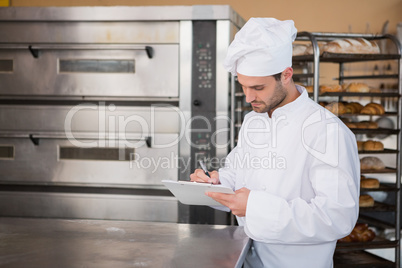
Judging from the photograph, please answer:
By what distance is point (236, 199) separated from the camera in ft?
5.26

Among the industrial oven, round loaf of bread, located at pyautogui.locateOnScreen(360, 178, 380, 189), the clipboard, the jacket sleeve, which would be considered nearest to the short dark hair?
the jacket sleeve

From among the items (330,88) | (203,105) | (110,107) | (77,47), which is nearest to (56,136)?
(110,107)

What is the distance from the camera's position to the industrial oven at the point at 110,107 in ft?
9.30

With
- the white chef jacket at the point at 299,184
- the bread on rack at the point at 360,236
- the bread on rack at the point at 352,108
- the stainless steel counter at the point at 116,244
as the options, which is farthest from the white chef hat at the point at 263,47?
the bread on rack at the point at 360,236

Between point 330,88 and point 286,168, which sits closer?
point 286,168

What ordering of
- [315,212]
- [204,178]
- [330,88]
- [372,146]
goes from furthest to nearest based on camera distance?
[372,146] → [330,88] → [204,178] → [315,212]

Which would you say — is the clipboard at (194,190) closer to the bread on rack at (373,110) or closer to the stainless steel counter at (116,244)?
Answer: the stainless steel counter at (116,244)

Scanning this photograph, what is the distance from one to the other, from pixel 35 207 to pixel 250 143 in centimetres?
168

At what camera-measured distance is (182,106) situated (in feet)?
9.34

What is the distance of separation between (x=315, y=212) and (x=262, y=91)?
46 cm

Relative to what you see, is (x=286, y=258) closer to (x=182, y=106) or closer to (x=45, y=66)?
(x=182, y=106)

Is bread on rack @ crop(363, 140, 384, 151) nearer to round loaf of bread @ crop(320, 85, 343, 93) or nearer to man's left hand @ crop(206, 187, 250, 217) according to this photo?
round loaf of bread @ crop(320, 85, 343, 93)

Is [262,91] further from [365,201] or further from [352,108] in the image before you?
[365,201]

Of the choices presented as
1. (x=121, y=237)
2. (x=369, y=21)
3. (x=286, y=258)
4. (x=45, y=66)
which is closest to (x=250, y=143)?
(x=286, y=258)
